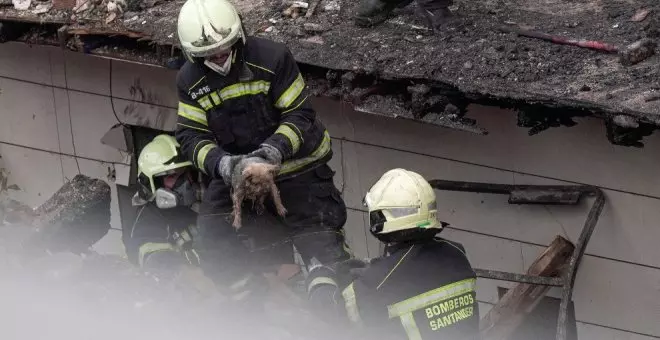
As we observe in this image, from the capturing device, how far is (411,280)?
5426 mm

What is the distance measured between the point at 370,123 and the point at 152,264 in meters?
2.06

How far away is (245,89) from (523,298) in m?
2.21

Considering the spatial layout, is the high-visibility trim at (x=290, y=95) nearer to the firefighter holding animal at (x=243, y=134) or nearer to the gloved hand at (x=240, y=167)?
the firefighter holding animal at (x=243, y=134)

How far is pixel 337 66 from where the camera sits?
7152 mm

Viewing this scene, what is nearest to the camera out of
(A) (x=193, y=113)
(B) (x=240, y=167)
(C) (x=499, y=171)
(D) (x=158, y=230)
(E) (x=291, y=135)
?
(B) (x=240, y=167)

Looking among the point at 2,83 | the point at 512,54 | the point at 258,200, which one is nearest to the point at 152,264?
the point at 258,200

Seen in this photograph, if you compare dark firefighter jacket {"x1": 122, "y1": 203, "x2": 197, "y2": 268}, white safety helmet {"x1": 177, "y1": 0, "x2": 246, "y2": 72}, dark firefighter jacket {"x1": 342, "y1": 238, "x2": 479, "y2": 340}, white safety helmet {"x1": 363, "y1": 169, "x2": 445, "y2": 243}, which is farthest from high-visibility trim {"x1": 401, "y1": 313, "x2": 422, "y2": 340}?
dark firefighter jacket {"x1": 122, "y1": 203, "x2": 197, "y2": 268}

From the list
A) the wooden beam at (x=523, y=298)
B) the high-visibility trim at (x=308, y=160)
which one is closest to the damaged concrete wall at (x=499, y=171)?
the wooden beam at (x=523, y=298)

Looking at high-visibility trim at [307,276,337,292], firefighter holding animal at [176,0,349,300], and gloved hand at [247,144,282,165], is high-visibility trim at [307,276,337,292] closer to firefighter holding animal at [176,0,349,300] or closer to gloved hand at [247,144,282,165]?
firefighter holding animal at [176,0,349,300]

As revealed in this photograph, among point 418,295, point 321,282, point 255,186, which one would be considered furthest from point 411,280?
point 255,186

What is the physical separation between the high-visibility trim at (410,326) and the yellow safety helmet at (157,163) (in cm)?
209

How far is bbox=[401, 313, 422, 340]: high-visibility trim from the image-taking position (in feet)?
17.7

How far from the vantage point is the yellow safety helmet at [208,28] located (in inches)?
245

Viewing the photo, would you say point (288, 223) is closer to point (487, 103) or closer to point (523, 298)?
point (487, 103)
